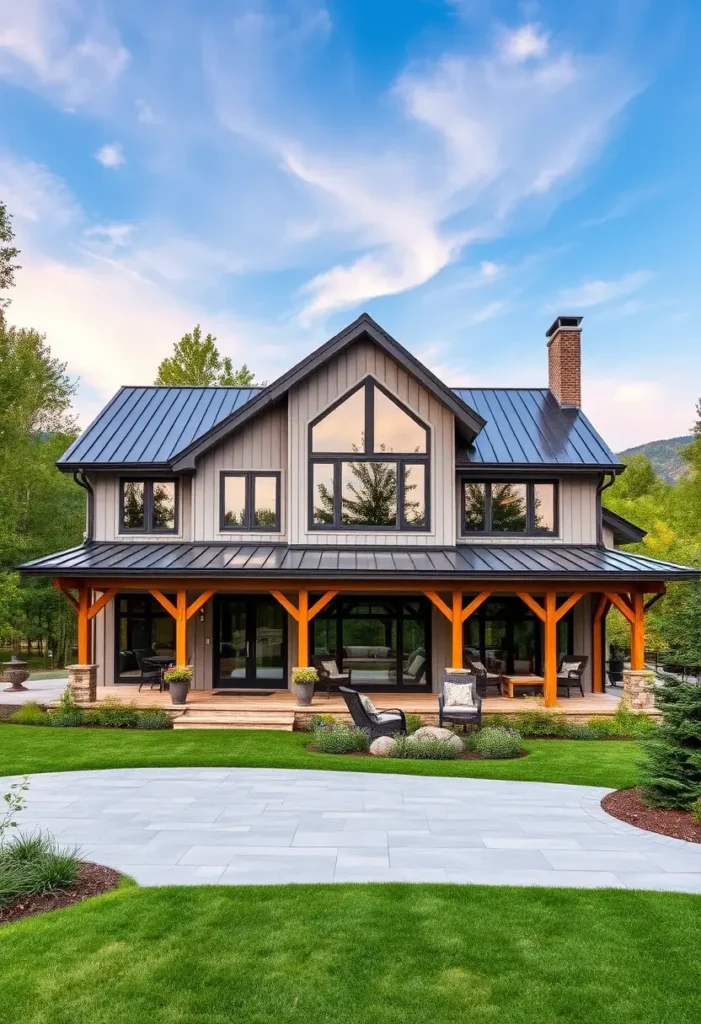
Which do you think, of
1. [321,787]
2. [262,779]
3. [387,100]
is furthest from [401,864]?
[387,100]

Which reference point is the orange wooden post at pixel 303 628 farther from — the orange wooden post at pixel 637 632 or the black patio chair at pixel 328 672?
the orange wooden post at pixel 637 632

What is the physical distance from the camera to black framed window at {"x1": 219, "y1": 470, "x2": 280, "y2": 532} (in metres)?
16.4

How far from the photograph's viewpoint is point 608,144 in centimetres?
2184

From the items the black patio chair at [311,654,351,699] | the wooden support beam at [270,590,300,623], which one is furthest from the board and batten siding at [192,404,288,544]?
the black patio chair at [311,654,351,699]

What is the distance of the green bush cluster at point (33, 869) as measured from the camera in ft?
18.3

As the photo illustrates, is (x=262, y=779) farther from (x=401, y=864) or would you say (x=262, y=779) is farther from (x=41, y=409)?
(x=41, y=409)

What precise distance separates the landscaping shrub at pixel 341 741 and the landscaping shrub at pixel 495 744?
1876 millimetres

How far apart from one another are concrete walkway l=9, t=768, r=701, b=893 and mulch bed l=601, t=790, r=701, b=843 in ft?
0.68

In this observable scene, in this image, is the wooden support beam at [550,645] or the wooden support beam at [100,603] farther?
the wooden support beam at [100,603]

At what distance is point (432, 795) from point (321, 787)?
1544 millimetres

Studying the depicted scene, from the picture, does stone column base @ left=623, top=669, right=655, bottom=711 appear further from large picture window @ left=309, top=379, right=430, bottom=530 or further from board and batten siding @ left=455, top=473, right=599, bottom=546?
large picture window @ left=309, top=379, right=430, bottom=530

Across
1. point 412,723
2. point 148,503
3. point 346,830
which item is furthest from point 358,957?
point 148,503

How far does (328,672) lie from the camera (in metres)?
15.4

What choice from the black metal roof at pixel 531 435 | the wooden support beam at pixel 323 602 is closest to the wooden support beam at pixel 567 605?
the black metal roof at pixel 531 435
